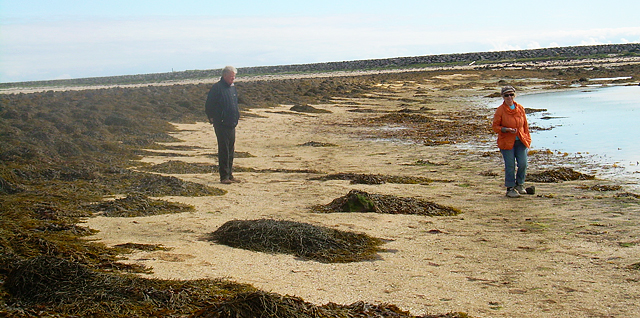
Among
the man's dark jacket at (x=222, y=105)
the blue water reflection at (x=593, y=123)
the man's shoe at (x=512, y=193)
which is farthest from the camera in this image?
the blue water reflection at (x=593, y=123)

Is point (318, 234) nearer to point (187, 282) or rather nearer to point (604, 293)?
point (187, 282)

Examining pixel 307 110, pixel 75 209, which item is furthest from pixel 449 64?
pixel 75 209

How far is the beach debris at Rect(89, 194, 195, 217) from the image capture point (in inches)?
308

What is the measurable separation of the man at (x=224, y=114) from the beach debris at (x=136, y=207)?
2152 millimetres

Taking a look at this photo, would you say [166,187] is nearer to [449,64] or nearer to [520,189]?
[520,189]

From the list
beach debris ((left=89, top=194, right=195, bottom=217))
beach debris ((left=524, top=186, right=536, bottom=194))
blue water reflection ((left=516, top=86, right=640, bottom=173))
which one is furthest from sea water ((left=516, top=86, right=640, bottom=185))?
beach debris ((left=89, top=194, right=195, bottom=217))

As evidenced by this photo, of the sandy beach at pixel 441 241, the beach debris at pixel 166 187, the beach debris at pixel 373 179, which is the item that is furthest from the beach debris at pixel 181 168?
the beach debris at pixel 373 179

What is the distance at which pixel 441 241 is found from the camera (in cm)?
675

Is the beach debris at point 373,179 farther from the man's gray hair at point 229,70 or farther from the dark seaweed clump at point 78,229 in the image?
the man's gray hair at point 229,70

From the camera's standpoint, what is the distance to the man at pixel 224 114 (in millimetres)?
10484

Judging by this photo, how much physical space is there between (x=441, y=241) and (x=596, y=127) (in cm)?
1294

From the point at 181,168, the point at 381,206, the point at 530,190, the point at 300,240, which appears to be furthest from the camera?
the point at 181,168

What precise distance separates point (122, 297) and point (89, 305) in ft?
0.79

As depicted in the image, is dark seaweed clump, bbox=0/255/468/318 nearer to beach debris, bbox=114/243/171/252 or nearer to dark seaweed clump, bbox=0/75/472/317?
dark seaweed clump, bbox=0/75/472/317
